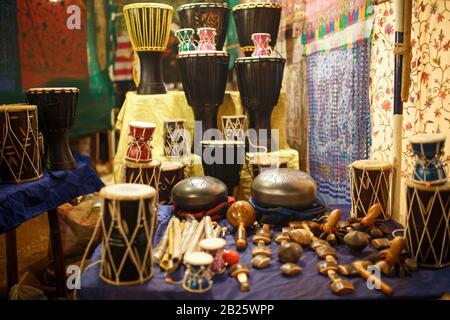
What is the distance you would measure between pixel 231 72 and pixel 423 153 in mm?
3804

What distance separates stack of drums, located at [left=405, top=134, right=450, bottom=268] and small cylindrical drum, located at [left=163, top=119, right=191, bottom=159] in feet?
6.45

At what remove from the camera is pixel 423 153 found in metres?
1.96

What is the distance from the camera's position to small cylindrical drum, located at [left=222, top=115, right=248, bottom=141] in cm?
366

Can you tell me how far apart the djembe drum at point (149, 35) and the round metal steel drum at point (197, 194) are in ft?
4.92

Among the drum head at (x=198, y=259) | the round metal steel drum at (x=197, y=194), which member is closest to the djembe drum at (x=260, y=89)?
the round metal steel drum at (x=197, y=194)

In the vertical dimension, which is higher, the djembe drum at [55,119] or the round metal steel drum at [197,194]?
the djembe drum at [55,119]

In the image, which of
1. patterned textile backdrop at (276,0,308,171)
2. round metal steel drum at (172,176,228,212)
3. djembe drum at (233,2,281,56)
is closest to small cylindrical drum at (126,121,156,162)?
round metal steel drum at (172,176,228,212)

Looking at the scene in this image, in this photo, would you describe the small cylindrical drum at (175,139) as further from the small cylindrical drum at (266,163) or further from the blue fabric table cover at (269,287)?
the blue fabric table cover at (269,287)

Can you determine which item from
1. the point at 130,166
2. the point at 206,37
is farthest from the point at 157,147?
the point at 130,166

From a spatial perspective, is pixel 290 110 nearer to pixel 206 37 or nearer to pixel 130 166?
pixel 206 37

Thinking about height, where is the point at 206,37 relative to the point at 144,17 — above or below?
below

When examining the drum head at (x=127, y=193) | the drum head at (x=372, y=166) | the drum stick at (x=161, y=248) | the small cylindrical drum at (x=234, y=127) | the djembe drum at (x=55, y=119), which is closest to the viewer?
the drum head at (x=127, y=193)

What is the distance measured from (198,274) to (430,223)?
1031 millimetres

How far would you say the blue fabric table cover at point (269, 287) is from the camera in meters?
1.76
